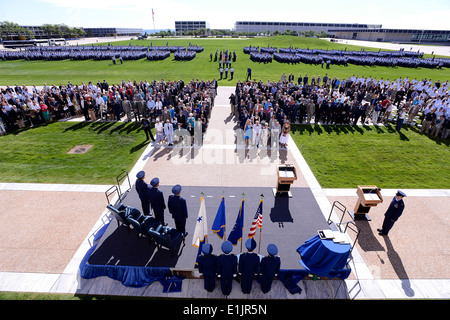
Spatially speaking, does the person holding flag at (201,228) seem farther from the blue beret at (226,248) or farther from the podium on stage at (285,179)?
the podium on stage at (285,179)

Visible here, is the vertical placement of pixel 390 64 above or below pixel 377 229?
above

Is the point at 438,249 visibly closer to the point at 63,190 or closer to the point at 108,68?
the point at 63,190

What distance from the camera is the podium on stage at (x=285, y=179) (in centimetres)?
878

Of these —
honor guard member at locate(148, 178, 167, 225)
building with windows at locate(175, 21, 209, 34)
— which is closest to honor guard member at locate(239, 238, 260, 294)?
honor guard member at locate(148, 178, 167, 225)

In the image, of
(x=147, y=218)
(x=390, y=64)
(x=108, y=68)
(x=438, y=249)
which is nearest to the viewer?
(x=147, y=218)

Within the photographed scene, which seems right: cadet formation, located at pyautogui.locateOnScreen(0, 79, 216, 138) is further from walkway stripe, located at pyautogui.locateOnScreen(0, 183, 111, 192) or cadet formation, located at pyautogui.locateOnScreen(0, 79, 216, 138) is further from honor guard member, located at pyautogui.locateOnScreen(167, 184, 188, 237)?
honor guard member, located at pyautogui.locateOnScreen(167, 184, 188, 237)

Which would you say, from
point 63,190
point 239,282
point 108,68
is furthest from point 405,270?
point 108,68

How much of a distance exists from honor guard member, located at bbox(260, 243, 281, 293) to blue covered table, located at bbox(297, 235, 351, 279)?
1.16 meters

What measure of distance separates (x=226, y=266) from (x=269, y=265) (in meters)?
1.06

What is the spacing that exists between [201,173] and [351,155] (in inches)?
347

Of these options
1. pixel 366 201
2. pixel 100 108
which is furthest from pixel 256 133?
pixel 100 108

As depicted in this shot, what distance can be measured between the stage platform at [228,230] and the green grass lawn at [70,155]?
10.3ft

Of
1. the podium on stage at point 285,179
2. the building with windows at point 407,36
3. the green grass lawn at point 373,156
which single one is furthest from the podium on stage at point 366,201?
the building with windows at point 407,36

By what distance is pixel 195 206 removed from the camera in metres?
8.48
